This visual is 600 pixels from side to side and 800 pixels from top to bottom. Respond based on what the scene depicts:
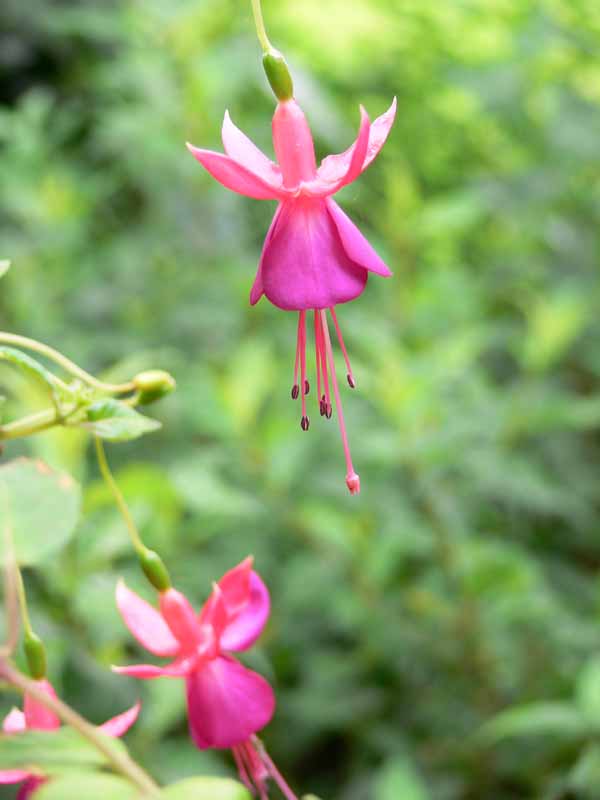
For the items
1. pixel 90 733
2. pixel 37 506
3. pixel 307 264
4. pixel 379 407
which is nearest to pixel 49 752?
pixel 90 733

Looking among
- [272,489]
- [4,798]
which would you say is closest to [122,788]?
[4,798]

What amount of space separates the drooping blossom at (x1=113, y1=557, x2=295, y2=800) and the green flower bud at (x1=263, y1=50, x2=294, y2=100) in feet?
0.75

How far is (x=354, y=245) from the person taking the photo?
1.55 ft

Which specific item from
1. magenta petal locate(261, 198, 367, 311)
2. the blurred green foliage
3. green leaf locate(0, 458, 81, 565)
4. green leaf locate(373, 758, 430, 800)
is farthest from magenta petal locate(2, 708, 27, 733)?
green leaf locate(373, 758, 430, 800)

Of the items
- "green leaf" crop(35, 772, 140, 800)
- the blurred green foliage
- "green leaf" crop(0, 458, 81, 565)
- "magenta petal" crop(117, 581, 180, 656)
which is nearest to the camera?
"green leaf" crop(35, 772, 140, 800)

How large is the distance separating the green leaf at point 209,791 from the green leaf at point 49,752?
1.0 inches

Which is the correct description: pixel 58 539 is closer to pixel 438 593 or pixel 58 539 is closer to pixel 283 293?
pixel 283 293

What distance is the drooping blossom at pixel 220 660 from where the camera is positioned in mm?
470

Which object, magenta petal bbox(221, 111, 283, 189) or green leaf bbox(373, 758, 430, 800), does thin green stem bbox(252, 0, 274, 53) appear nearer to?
magenta petal bbox(221, 111, 283, 189)

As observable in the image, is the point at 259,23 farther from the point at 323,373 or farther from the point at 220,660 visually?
the point at 220,660

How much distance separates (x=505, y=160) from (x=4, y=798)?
4.95 feet

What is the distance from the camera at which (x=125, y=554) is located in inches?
48.7

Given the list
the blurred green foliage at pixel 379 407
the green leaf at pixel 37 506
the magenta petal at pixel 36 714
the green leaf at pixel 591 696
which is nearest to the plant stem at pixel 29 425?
the green leaf at pixel 37 506

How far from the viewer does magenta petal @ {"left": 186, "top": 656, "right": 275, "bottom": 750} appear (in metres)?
0.47
